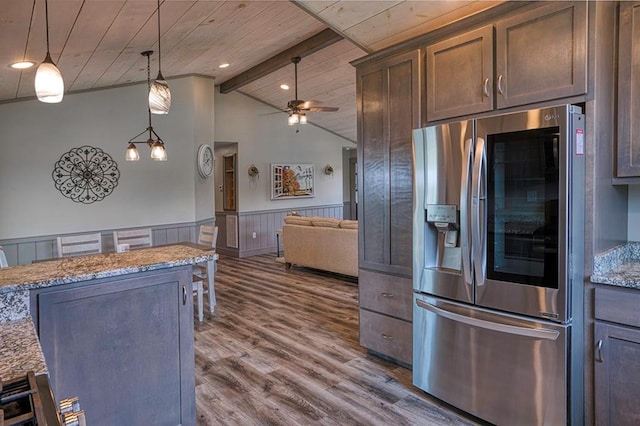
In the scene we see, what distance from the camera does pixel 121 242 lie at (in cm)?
454

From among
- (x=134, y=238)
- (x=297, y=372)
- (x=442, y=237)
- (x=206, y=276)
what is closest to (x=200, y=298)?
(x=206, y=276)

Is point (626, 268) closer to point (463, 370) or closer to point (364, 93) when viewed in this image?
point (463, 370)

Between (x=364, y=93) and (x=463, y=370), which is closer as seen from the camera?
(x=463, y=370)

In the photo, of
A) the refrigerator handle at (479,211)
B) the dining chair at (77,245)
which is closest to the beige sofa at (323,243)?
the dining chair at (77,245)

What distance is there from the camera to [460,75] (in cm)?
246

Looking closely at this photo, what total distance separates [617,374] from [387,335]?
1461 millimetres

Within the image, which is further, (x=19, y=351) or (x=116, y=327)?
(x=116, y=327)

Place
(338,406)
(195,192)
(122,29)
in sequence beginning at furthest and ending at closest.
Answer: (195,192) < (122,29) < (338,406)

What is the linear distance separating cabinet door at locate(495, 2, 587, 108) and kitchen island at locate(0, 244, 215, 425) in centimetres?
191

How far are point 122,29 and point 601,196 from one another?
3.30m

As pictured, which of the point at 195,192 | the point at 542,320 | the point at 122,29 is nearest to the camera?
the point at 542,320

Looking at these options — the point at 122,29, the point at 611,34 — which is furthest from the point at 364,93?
the point at 122,29

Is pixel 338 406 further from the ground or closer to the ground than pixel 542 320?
closer to the ground

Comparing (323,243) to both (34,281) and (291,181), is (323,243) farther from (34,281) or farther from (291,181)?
(34,281)
